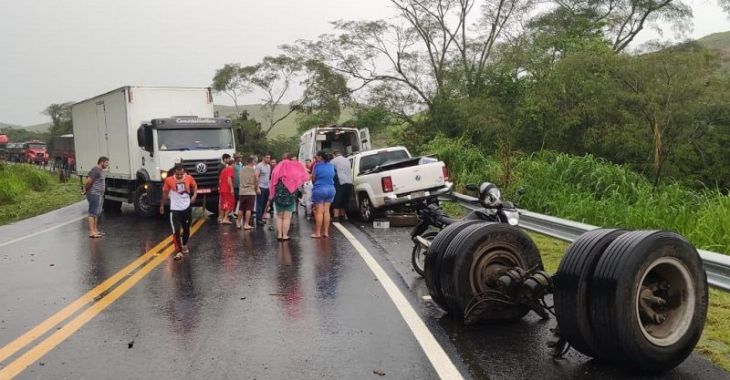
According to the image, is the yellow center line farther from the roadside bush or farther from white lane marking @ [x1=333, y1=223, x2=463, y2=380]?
the roadside bush

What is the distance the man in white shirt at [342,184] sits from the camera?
14836mm

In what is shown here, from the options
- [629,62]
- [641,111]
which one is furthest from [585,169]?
[629,62]

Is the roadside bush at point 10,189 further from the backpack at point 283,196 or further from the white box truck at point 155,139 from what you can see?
the backpack at point 283,196

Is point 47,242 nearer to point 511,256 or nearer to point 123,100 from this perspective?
point 123,100

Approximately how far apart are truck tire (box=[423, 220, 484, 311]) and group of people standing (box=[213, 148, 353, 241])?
20.1 feet

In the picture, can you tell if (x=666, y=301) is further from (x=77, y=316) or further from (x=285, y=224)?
(x=285, y=224)

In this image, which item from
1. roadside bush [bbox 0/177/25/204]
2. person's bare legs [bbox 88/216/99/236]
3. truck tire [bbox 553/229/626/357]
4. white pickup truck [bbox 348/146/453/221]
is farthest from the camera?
roadside bush [bbox 0/177/25/204]

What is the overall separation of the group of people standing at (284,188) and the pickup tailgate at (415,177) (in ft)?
4.56

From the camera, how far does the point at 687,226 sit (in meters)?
10.1

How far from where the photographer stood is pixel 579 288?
15.0 feet

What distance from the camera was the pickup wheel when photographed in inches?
576

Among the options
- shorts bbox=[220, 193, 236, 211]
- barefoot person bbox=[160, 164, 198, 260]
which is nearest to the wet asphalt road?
barefoot person bbox=[160, 164, 198, 260]

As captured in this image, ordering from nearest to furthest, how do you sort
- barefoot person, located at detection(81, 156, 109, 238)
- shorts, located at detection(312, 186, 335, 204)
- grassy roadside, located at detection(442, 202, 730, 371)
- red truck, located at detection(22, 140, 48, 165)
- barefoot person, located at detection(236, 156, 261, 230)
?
1. grassy roadside, located at detection(442, 202, 730, 371)
2. shorts, located at detection(312, 186, 335, 204)
3. barefoot person, located at detection(81, 156, 109, 238)
4. barefoot person, located at detection(236, 156, 261, 230)
5. red truck, located at detection(22, 140, 48, 165)

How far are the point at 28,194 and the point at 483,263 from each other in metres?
26.3
